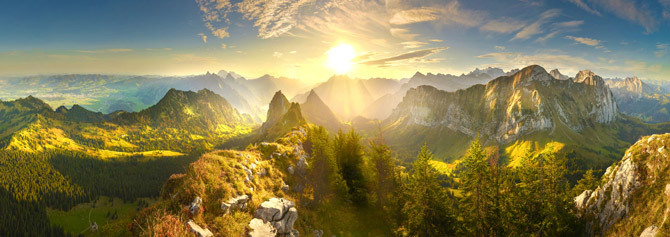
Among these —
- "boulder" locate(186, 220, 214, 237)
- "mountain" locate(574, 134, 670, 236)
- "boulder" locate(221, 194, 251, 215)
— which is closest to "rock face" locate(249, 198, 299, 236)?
"boulder" locate(221, 194, 251, 215)

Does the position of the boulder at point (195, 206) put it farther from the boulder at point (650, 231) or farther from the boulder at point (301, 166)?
the boulder at point (650, 231)

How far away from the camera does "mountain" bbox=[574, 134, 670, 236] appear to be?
82.0 feet

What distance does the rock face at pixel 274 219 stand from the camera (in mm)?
21469

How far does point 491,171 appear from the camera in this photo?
2252 centimetres

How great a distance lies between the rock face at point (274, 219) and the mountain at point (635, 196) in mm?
38540

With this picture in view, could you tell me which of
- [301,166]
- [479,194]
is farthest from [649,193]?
[301,166]

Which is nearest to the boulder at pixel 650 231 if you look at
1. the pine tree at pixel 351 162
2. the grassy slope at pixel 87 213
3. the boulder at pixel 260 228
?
the pine tree at pixel 351 162

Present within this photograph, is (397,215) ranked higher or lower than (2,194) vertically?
higher

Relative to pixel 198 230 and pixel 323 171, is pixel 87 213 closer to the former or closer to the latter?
pixel 323 171

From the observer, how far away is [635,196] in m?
28.2

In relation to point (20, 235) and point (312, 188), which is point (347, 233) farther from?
point (20, 235)

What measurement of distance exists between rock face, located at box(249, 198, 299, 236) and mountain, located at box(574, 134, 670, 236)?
38540 millimetres

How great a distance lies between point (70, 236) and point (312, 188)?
160010 millimetres

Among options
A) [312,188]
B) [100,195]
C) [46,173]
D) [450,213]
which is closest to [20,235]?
[100,195]
